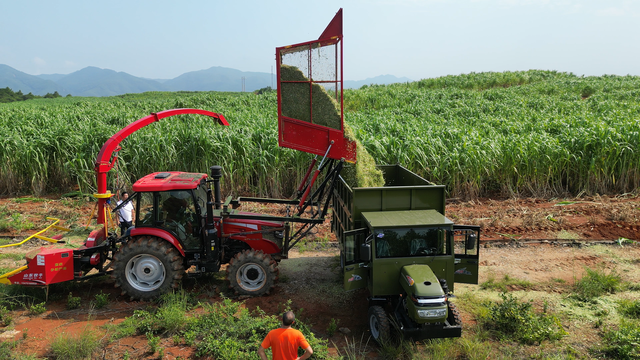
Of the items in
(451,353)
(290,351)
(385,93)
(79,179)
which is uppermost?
(385,93)

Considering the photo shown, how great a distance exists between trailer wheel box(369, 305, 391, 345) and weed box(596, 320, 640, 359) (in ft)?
9.38

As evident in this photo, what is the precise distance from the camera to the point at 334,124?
7.01m

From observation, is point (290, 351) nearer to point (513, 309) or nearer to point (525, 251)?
point (513, 309)

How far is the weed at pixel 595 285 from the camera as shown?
6.71 metres

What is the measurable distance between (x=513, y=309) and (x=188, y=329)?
468cm

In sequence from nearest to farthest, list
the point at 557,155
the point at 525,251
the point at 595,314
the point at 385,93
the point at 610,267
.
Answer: the point at 595,314 < the point at 610,267 < the point at 525,251 < the point at 557,155 < the point at 385,93

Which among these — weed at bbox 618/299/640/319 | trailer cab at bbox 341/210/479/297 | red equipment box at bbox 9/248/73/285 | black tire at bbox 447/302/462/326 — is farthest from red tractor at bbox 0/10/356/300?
weed at bbox 618/299/640/319

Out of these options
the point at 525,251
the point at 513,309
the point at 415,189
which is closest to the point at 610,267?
the point at 525,251

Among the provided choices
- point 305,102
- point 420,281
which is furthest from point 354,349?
point 305,102

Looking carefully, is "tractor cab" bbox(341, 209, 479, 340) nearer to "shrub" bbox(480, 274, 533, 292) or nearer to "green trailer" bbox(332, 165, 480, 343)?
"green trailer" bbox(332, 165, 480, 343)

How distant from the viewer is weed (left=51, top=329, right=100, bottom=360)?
504 centimetres

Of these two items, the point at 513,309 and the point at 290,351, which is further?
the point at 513,309

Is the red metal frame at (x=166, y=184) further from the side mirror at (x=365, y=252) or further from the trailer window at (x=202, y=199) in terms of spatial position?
the side mirror at (x=365, y=252)

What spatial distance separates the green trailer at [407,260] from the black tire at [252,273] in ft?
4.59
